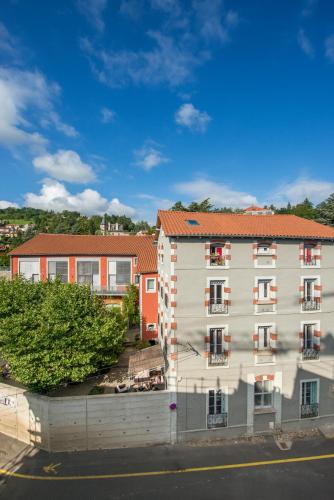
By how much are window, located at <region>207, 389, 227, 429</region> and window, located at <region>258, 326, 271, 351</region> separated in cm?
414

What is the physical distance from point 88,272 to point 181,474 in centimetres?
2085

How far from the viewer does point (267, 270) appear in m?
18.0

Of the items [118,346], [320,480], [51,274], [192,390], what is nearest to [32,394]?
[118,346]

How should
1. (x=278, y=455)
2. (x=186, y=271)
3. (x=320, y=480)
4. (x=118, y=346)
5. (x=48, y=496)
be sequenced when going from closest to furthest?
1. (x=48, y=496)
2. (x=320, y=480)
3. (x=278, y=455)
4. (x=186, y=271)
5. (x=118, y=346)

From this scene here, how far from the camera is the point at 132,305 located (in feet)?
88.2

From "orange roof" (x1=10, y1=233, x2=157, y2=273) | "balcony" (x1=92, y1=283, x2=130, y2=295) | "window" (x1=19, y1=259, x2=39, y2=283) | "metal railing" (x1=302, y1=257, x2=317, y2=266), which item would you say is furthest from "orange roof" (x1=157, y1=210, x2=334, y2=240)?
"window" (x1=19, y1=259, x2=39, y2=283)

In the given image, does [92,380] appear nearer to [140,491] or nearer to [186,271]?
[140,491]

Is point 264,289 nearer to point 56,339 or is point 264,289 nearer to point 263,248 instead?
point 263,248

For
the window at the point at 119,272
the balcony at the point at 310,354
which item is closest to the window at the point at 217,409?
the balcony at the point at 310,354

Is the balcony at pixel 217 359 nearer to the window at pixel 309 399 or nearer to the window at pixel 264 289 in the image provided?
the window at pixel 264 289

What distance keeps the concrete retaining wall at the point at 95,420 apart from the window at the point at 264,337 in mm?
6943

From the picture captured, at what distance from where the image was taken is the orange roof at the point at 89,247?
97.1 feet

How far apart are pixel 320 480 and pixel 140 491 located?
9.64m

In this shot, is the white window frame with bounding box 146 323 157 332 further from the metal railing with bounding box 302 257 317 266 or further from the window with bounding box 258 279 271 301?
the metal railing with bounding box 302 257 317 266
